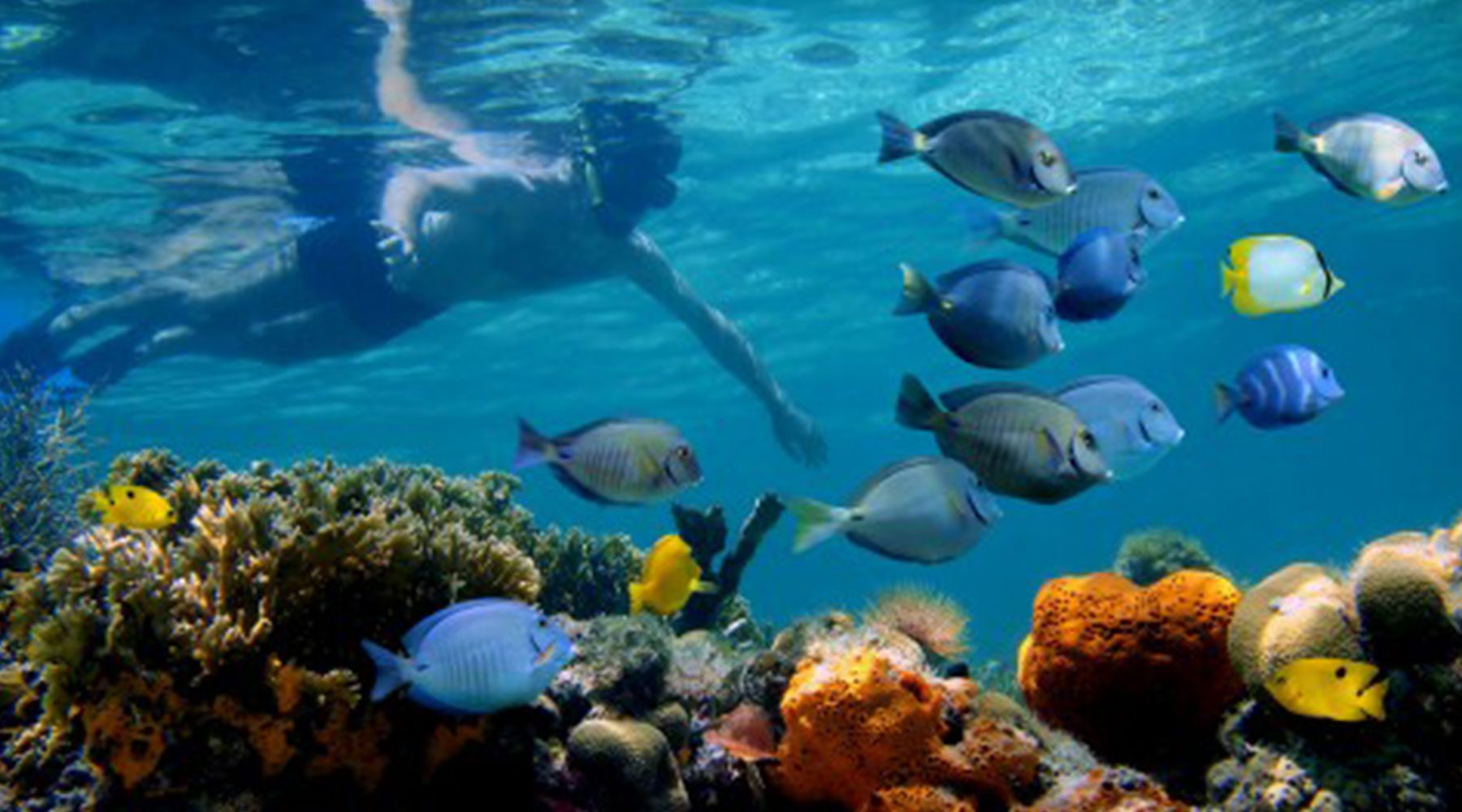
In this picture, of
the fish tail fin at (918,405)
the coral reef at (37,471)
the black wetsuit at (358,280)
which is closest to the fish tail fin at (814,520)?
the fish tail fin at (918,405)

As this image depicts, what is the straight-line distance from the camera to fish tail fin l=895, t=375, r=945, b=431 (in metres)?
2.97

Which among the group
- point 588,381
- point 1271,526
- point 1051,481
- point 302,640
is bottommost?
point 1271,526

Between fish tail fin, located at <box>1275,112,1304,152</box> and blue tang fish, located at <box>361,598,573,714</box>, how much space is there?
12.0ft

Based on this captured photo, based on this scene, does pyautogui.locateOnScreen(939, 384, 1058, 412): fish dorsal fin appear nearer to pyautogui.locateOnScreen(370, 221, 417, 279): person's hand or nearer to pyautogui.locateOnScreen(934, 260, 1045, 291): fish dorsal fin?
pyautogui.locateOnScreen(934, 260, 1045, 291): fish dorsal fin

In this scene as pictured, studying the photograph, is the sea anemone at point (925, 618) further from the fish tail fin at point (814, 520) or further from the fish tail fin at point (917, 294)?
the fish tail fin at point (917, 294)

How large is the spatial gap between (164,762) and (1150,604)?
396 centimetres

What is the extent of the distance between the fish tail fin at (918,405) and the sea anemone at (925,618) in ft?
11.0

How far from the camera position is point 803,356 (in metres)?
42.4

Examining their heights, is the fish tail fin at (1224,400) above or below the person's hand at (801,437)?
above

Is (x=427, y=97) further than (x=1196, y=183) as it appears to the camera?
No

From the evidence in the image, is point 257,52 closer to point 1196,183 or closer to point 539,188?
point 539,188

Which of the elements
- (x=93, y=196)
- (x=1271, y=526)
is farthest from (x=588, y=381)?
(x=1271, y=526)

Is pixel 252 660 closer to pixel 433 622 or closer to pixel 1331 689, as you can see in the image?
pixel 433 622

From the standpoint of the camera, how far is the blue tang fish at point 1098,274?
327cm
